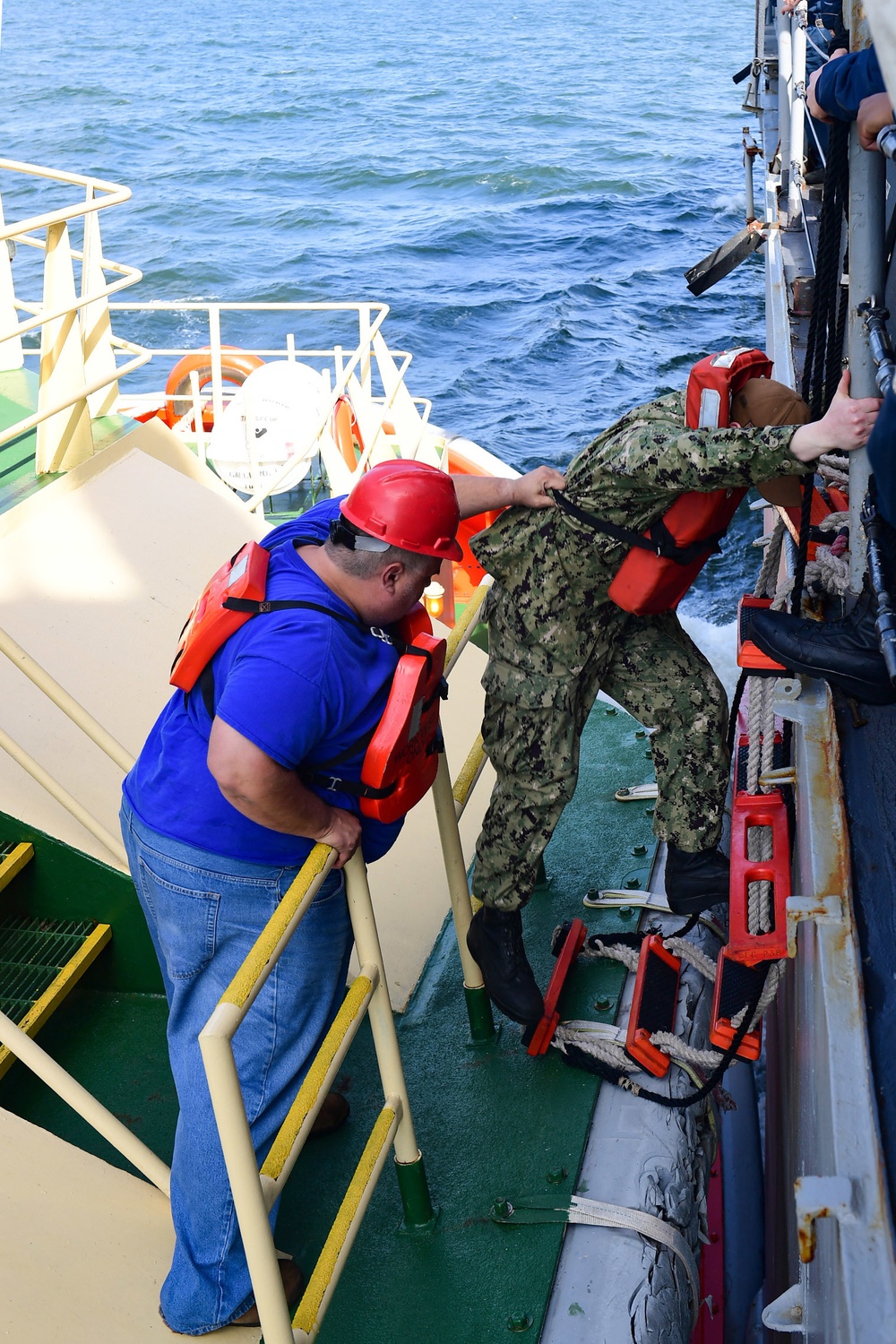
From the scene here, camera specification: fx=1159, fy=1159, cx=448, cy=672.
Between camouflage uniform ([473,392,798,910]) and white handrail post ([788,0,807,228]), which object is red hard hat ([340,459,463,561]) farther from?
white handrail post ([788,0,807,228])

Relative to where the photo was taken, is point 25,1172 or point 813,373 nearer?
point 25,1172

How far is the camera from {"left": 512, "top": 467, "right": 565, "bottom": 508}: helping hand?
3037 mm

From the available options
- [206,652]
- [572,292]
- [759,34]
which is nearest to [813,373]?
[206,652]

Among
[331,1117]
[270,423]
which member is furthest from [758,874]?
[270,423]

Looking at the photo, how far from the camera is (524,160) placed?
27.0 meters

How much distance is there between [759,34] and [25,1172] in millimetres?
13146

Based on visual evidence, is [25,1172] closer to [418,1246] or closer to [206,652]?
[418,1246]

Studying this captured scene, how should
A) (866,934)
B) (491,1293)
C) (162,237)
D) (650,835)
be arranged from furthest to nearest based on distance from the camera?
(162,237) → (650,835) → (491,1293) → (866,934)

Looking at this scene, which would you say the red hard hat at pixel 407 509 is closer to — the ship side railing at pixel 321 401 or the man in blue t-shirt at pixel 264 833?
the man in blue t-shirt at pixel 264 833

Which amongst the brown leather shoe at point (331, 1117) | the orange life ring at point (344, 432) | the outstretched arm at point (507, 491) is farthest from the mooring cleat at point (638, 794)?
the orange life ring at point (344, 432)

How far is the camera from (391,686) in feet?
7.54

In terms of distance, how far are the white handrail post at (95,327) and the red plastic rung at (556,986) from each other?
270cm

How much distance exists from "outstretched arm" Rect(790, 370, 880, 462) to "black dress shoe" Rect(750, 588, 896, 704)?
379 mm

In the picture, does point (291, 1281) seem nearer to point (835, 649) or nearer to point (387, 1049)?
point (387, 1049)
